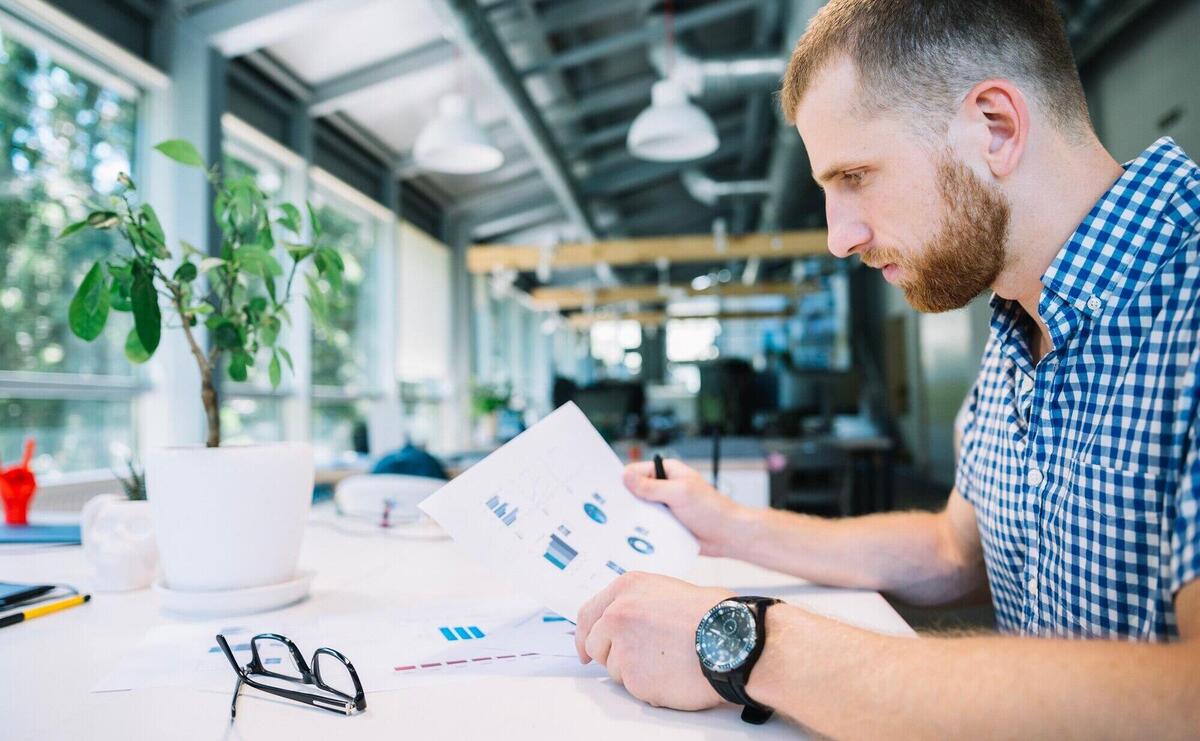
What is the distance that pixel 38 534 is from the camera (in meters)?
1.41

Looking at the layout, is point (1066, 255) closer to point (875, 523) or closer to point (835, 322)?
point (875, 523)

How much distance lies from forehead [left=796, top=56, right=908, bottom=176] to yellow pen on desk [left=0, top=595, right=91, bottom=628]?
1117mm

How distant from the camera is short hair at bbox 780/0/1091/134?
2.79ft

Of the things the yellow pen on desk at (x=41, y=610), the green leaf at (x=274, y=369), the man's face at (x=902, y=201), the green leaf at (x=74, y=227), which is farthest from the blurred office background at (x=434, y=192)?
the man's face at (x=902, y=201)

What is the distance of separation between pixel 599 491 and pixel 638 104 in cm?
771

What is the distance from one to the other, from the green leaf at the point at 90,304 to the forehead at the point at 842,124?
0.92 metres

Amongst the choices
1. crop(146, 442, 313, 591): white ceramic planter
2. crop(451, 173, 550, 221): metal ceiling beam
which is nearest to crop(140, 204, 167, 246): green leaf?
crop(146, 442, 313, 591): white ceramic planter

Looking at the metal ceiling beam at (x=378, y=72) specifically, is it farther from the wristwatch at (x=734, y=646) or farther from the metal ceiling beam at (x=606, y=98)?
the wristwatch at (x=734, y=646)

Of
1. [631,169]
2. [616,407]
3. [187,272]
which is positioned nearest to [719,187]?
[631,169]

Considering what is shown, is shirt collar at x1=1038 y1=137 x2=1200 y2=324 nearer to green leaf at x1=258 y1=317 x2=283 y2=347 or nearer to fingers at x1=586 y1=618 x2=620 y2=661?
fingers at x1=586 y1=618 x2=620 y2=661

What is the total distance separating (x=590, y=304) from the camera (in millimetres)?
10023

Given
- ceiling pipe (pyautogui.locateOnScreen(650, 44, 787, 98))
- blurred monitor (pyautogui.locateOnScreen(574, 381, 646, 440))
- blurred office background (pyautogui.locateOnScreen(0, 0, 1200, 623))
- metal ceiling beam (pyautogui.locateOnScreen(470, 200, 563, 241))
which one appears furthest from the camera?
metal ceiling beam (pyautogui.locateOnScreen(470, 200, 563, 241))

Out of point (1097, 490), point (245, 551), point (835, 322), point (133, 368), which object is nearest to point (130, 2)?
point (133, 368)

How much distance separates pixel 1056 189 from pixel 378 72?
5.60 meters
